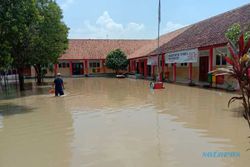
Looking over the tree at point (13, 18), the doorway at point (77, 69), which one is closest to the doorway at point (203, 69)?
the tree at point (13, 18)

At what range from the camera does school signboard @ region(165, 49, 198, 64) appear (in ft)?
69.8

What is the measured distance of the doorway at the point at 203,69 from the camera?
22.8 metres

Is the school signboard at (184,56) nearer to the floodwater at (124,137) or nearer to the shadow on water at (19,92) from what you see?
the floodwater at (124,137)

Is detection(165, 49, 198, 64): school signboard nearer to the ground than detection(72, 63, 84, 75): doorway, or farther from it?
farther from it

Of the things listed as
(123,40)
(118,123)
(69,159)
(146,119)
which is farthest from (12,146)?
(123,40)

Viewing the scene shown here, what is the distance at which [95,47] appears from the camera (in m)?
46.6

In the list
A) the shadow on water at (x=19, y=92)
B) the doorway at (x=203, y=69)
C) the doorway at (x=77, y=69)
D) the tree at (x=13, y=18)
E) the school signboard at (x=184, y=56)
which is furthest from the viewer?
the doorway at (x=77, y=69)

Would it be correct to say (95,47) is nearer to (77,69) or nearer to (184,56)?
(77,69)

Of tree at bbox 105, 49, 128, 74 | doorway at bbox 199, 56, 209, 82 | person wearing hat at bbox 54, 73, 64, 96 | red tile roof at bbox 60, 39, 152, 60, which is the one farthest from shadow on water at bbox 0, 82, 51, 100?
red tile roof at bbox 60, 39, 152, 60

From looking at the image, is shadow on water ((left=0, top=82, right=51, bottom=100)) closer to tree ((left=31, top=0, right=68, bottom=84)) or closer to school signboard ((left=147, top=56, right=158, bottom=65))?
tree ((left=31, top=0, right=68, bottom=84))

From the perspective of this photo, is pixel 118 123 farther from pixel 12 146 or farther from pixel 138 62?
pixel 138 62

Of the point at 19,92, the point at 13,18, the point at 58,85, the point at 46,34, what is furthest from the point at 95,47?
the point at 13,18

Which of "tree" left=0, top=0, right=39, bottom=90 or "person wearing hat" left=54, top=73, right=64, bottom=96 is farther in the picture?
"person wearing hat" left=54, top=73, right=64, bottom=96

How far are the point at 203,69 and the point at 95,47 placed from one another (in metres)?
26.5
